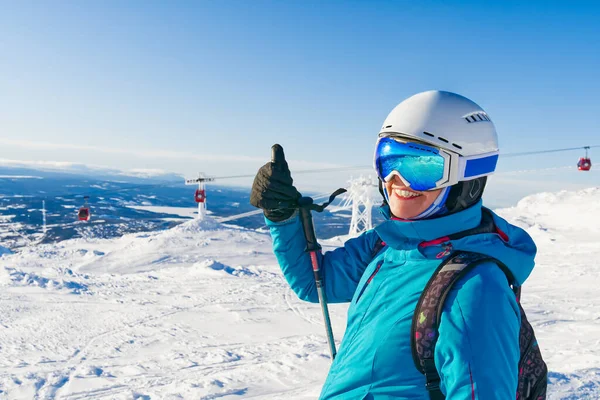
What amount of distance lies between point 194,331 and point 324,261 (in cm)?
720

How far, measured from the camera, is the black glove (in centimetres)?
237

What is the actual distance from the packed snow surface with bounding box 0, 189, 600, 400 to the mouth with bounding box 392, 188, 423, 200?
3.76m

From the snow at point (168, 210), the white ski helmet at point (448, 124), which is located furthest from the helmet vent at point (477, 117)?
the snow at point (168, 210)

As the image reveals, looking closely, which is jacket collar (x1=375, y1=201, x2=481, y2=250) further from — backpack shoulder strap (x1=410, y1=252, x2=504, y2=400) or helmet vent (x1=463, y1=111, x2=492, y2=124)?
helmet vent (x1=463, y1=111, x2=492, y2=124)

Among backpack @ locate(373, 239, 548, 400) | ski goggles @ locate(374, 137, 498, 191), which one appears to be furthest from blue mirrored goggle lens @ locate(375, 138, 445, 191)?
backpack @ locate(373, 239, 548, 400)

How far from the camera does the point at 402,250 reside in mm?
1703

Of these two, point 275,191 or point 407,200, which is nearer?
point 407,200

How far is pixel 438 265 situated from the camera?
1508 millimetres

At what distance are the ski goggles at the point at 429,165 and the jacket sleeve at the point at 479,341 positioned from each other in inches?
17.1

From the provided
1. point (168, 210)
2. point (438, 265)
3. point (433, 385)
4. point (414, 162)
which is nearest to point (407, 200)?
point (414, 162)

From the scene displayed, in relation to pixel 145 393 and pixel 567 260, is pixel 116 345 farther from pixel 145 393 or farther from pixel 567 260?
pixel 567 260

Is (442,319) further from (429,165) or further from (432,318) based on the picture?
(429,165)

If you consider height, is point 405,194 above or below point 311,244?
above

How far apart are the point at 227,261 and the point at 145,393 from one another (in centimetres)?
1268
